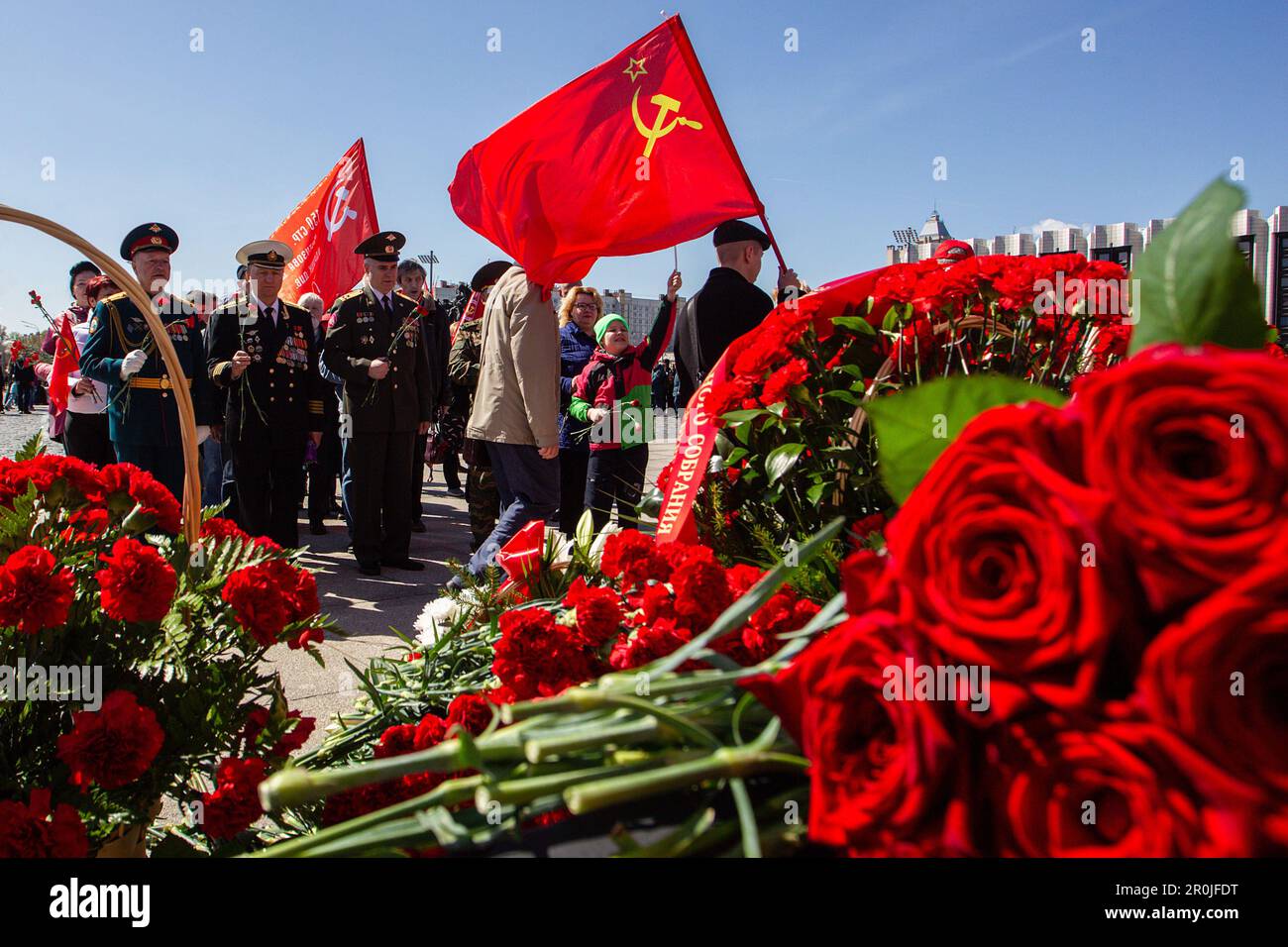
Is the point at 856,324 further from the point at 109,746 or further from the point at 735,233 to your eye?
the point at 735,233

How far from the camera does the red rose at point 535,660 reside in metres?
1.28

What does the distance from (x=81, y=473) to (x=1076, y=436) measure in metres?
1.77

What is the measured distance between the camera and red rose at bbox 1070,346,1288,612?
1.76 ft

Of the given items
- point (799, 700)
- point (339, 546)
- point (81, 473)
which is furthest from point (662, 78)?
point (339, 546)

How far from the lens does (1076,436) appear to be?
627mm

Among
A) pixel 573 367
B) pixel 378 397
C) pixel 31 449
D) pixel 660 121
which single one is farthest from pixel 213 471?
pixel 31 449

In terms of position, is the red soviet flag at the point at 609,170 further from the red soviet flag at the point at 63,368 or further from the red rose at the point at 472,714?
the red soviet flag at the point at 63,368

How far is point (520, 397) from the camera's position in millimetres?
4895

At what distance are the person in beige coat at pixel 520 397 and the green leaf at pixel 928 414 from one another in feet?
12.8

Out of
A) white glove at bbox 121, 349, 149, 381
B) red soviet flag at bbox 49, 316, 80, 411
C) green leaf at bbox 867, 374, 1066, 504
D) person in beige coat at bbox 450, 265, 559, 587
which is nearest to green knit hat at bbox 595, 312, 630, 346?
person in beige coat at bbox 450, 265, 559, 587

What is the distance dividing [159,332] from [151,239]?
442cm

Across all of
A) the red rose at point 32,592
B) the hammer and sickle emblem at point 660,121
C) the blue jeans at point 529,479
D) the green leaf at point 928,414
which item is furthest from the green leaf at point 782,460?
the blue jeans at point 529,479

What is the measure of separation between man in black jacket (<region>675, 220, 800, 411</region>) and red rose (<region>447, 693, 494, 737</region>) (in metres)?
3.16
